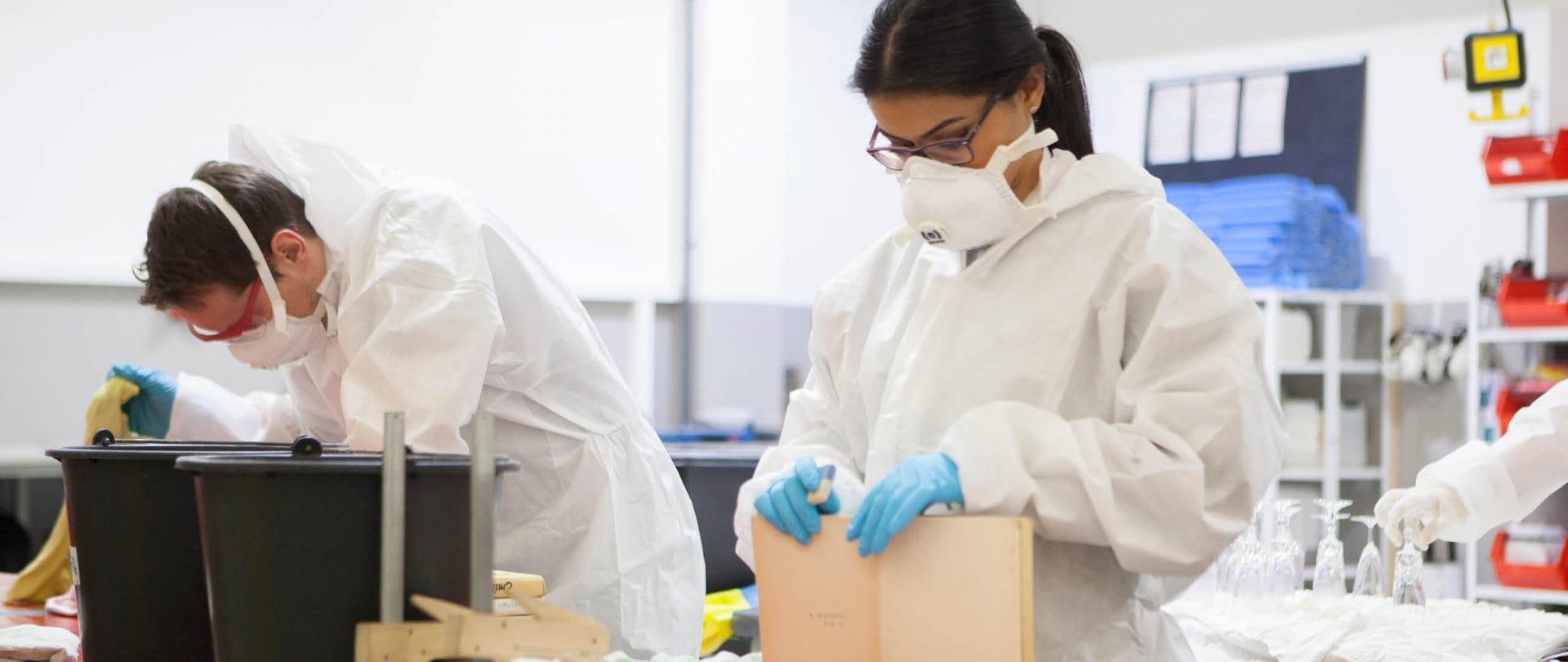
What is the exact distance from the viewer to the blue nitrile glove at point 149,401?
97.3 inches

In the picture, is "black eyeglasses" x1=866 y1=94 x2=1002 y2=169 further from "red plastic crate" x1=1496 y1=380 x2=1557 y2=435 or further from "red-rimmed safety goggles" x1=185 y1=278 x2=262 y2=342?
"red plastic crate" x1=1496 y1=380 x2=1557 y2=435

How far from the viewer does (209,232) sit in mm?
1741

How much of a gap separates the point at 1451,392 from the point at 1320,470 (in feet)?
2.09

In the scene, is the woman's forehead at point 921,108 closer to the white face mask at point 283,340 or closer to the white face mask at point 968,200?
the white face mask at point 968,200

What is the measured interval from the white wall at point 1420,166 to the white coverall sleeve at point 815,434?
14.1 feet

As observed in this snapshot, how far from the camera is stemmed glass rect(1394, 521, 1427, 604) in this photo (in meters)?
2.02

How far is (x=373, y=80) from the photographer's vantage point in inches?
178

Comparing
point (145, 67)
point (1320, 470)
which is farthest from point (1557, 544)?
point (145, 67)

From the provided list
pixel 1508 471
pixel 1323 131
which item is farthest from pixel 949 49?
pixel 1323 131

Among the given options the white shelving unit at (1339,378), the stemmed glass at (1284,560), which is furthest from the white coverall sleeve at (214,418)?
the white shelving unit at (1339,378)

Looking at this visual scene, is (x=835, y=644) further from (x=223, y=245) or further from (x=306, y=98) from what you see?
(x=306, y=98)

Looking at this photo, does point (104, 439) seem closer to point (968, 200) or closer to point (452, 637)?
point (452, 637)

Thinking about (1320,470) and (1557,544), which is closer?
(1557,544)

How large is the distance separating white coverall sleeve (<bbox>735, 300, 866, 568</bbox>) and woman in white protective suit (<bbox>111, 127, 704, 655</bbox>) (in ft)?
1.25
